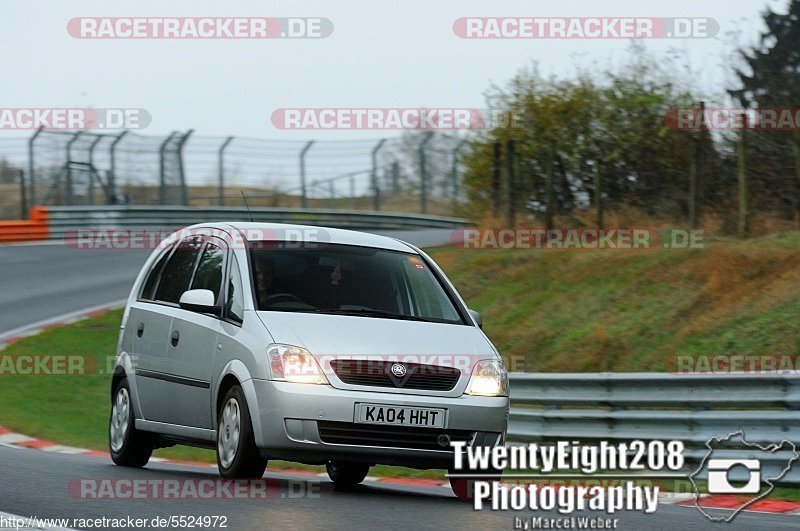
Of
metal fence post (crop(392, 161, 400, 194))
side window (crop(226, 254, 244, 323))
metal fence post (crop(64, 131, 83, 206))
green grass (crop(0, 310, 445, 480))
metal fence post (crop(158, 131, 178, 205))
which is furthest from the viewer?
metal fence post (crop(392, 161, 400, 194))

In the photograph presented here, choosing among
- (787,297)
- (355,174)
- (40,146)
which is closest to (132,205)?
(40,146)

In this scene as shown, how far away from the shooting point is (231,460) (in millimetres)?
A: 8227

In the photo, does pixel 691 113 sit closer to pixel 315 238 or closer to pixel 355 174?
pixel 355 174

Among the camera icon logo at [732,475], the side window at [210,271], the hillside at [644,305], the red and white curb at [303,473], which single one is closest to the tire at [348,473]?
the red and white curb at [303,473]

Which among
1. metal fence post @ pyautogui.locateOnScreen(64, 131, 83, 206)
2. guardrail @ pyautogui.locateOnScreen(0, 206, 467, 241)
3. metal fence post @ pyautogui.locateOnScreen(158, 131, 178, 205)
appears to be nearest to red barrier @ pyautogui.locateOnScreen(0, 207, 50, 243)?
guardrail @ pyautogui.locateOnScreen(0, 206, 467, 241)

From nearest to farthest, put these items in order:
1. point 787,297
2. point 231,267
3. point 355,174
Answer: point 231,267, point 787,297, point 355,174

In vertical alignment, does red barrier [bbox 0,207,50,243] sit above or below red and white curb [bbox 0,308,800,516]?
above

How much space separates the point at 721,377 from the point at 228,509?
14.5 ft

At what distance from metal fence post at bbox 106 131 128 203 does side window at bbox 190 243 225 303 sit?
23.6 metres

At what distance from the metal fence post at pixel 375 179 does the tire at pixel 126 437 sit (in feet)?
78.9

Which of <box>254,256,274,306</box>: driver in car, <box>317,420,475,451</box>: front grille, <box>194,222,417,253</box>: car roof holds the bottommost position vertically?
<box>317,420,475,451</box>: front grille

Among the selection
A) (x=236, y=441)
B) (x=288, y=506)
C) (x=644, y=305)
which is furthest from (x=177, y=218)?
(x=288, y=506)

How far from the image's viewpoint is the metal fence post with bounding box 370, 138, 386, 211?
34.1 m

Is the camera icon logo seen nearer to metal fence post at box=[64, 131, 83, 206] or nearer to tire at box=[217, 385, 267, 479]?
tire at box=[217, 385, 267, 479]
